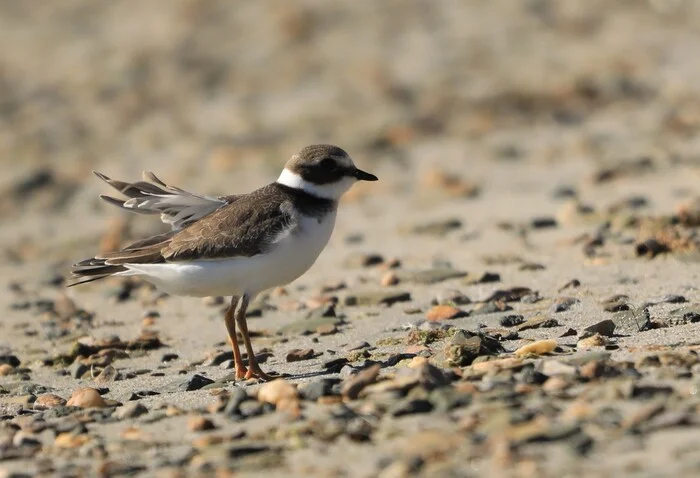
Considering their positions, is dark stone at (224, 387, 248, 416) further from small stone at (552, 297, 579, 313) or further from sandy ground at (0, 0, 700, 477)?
small stone at (552, 297, 579, 313)

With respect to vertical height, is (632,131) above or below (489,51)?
below

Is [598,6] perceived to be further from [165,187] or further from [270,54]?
[165,187]

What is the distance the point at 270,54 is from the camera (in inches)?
619

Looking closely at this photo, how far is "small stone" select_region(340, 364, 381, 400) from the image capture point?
5105mm

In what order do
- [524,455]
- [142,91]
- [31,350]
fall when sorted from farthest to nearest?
[142,91], [31,350], [524,455]

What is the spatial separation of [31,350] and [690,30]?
37.2ft

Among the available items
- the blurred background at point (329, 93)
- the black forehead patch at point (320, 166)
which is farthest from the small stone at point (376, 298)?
the blurred background at point (329, 93)

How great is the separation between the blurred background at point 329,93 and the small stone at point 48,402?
4954 mm

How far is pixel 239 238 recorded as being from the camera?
6.30m

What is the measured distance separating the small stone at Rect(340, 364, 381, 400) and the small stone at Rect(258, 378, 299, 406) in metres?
0.22

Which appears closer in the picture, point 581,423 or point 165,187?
point 581,423

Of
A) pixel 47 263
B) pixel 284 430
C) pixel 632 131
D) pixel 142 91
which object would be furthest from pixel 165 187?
pixel 142 91

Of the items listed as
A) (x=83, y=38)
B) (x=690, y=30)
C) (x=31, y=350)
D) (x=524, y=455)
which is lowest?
(x=524, y=455)

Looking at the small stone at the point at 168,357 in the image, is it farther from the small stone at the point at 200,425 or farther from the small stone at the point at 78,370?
the small stone at the point at 200,425
